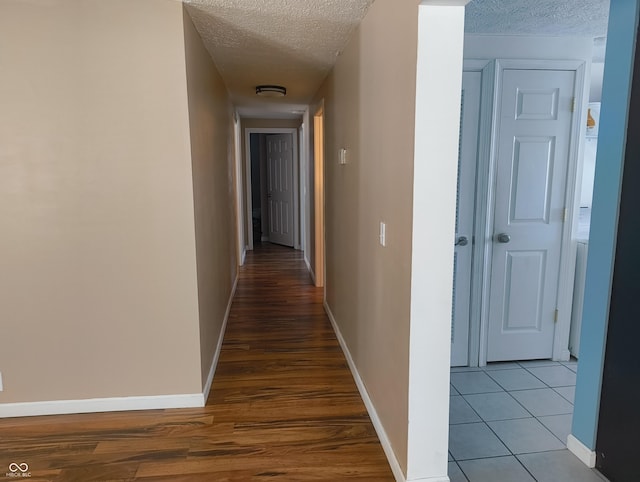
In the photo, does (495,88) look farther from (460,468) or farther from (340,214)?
(460,468)

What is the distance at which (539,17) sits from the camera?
243 centimetres

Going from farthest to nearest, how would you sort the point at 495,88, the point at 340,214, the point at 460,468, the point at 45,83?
1. the point at 340,214
2. the point at 495,88
3. the point at 45,83
4. the point at 460,468

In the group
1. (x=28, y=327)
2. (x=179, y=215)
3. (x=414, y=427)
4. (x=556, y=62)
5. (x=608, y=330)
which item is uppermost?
(x=556, y=62)

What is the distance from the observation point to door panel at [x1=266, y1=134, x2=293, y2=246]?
738 centimetres

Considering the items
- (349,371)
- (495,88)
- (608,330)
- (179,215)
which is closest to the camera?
(608,330)

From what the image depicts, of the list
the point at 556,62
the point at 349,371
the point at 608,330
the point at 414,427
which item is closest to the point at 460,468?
the point at 414,427

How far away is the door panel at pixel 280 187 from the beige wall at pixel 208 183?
3.54 metres

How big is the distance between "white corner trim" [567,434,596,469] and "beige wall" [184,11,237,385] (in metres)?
1.91

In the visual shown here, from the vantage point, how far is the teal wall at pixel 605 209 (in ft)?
5.66

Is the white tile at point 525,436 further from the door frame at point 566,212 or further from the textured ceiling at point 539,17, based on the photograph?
the textured ceiling at point 539,17

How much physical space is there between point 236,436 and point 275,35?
227 cm

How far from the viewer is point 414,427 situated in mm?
1704

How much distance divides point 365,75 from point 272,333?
217cm

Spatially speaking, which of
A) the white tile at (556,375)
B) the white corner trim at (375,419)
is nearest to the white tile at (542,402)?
the white tile at (556,375)
